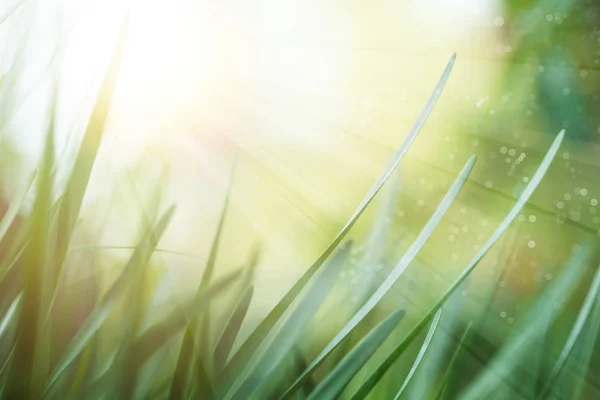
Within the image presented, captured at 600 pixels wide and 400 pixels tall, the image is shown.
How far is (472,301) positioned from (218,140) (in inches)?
10.0

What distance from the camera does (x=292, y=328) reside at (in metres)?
0.09

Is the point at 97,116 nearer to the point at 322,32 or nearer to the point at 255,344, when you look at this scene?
the point at 255,344

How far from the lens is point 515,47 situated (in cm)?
45

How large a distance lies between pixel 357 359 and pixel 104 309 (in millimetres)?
44

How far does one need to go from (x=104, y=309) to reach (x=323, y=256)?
4 cm

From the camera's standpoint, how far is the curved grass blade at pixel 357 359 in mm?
73

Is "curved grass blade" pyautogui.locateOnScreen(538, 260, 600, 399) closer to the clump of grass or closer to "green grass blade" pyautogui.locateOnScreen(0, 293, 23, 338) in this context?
the clump of grass

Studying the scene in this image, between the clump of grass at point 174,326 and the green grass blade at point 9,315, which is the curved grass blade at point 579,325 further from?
the green grass blade at point 9,315

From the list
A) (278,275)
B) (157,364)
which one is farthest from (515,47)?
(157,364)

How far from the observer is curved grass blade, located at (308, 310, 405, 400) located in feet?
0.24

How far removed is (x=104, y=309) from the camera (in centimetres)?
9

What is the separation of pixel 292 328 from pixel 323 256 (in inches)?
1.0

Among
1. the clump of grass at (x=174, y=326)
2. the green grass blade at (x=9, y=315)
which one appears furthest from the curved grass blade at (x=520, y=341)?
the green grass blade at (x=9, y=315)

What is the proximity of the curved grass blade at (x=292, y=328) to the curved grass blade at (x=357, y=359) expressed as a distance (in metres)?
0.01
